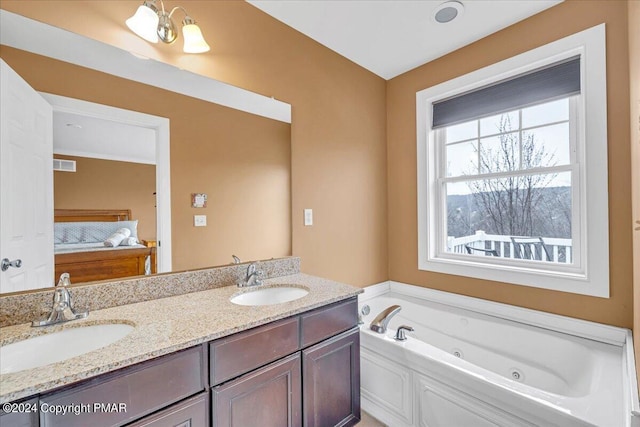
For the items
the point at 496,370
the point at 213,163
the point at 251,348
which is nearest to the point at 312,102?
the point at 213,163

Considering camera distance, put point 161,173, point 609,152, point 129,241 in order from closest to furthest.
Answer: point 129,241 < point 161,173 < point 609,152

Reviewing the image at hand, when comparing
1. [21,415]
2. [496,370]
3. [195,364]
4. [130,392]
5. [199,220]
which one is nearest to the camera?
[21,415]

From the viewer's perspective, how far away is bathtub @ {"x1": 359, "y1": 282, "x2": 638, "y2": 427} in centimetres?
119

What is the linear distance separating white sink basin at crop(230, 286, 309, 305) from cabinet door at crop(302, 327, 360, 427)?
1.07 ft

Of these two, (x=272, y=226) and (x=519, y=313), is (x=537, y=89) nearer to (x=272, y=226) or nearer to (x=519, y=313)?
(x=519, y=313)

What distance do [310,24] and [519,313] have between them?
251 centimetres

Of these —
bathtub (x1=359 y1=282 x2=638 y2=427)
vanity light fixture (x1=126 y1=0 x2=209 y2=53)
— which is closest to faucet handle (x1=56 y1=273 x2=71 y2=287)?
vanity light fixture (x1=126 y1=0 x2=209 y2=53)

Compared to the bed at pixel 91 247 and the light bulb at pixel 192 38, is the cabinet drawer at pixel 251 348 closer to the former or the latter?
the bed at pixel 91 247

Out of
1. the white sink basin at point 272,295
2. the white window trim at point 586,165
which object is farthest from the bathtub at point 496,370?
the white sink basin at point 272,295

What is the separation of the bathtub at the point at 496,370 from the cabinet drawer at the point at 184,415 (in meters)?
1.12

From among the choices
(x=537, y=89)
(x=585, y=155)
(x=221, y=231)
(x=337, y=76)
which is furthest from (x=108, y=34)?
(x=585, y=155)

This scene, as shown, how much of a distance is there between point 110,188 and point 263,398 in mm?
1068

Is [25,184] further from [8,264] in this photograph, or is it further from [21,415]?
[21,415]

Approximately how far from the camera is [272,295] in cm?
160
